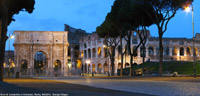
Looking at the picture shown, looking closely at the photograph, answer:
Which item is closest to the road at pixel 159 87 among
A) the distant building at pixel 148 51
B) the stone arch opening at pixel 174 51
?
the distant building at pixel 148 51

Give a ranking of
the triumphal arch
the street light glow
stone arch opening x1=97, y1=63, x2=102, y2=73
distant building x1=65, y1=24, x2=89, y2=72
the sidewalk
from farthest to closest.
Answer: distant building x1=65, y1=24, x2=89, y2=72 < stone arch opening x1=97, y1=63, x2=102, y2=73 < the triumphal arch < the street light glow < the sidewalk

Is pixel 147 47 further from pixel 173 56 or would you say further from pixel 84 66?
pixel 84 66

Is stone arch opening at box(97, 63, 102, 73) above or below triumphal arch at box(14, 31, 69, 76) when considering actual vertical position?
below

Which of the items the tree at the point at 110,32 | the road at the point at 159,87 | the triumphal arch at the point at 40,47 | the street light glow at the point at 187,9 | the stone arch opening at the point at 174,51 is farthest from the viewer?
the stone arch opening at the point at 174,51

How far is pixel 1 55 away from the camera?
1836 cm

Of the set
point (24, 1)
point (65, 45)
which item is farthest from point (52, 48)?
point (24, 1)

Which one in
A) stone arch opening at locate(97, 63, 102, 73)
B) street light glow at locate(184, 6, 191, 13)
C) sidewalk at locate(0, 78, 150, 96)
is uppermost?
street light glow at locate(184, 6, 191, 13)

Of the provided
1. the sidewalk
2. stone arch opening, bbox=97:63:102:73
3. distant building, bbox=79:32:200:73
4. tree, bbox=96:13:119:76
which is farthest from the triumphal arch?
the sidewalk

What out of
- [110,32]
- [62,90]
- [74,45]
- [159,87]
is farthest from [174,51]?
[62,90]

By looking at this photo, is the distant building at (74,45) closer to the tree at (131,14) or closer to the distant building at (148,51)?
the distant building at (148,51)

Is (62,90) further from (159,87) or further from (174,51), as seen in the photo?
(174,51)

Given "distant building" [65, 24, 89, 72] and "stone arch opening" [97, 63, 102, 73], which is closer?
"stone arch opening" [97, 63, 102, 73]

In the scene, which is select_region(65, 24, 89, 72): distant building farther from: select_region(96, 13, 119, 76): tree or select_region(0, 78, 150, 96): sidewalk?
select_region(0, 78, 150, 96): sidewalk

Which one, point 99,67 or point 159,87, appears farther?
point 99,67
